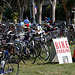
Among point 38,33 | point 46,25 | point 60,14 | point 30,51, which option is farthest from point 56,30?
point 60,14

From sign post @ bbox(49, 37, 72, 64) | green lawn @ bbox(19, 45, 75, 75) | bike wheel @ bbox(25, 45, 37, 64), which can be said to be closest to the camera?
green lawn @ bbox(19, 45, 75, 75)

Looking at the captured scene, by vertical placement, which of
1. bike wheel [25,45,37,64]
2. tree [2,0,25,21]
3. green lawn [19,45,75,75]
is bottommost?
green lawn [19,45,75,75]

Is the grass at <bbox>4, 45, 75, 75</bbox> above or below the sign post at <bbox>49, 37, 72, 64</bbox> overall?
below

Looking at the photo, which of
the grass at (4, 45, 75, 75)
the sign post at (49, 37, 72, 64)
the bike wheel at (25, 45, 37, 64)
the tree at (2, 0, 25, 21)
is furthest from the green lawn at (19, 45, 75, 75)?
the tree at (2, 0, 25, 21)

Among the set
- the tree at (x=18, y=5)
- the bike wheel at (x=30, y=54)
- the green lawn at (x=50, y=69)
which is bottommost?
the green lawn at (x=50, y=69)

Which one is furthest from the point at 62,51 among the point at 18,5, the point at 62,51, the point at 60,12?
the point at 60,12

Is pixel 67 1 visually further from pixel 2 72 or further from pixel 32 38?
pixel 2 72

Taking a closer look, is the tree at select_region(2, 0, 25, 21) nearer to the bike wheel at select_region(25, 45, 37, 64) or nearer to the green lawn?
the bike wheel at select_region(25, 45, 37, 64)

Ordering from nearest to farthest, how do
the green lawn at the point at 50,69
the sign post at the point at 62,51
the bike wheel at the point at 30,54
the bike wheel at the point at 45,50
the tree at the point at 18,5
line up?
the green lawn at the point at 50,69 < the sign post at the point at 62,51 < the bike wheel at the point at 30,54 < the bike wheel at the point at 45,50 < the tree at the point at 18,5

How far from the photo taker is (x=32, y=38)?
1270 centimetres

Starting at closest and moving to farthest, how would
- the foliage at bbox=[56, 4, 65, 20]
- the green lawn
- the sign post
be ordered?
the green lawn → the sign post → the foliage at bbox=[56, 4, 65, 20]

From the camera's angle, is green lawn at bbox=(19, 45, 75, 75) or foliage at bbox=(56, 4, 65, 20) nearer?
green lawn at bbox=(19, 45, 75, 75)

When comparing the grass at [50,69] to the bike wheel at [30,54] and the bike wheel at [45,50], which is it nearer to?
the bike wheel at [30,54]

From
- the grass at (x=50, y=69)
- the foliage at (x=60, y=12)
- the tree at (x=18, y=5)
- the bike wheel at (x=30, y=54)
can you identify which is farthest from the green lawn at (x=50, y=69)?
the foliage at (x=60, y=12)
